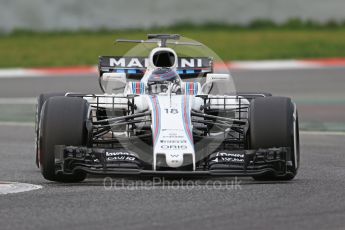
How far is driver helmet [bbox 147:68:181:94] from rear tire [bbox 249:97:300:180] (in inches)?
48.4

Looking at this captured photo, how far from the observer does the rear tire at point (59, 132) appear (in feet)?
29.7

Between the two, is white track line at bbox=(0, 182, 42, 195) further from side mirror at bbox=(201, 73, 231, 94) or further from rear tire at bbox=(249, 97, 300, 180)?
side mirror at bbox=(201, 73, 231, 94)

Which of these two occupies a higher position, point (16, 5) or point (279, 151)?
point (16, 5)

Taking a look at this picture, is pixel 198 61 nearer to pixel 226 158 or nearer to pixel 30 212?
pixel 226 158

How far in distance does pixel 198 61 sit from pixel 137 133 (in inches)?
79.5

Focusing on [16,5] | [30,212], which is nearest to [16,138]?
[30,212]

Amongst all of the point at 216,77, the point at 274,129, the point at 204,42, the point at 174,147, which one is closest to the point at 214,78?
the point at 216,77

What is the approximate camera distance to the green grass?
24.6 metres

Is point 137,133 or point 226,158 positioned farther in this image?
point 137,133

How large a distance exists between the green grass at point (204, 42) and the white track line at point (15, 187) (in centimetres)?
1469

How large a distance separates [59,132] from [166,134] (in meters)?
0.92

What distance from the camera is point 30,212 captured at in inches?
283

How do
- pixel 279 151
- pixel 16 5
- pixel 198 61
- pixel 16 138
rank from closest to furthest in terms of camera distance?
1. pixel 279 151
2. pixel 198 61
3. pixel 16 138
4. pixel 16 5

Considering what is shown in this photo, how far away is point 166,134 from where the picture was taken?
29.4 feet
